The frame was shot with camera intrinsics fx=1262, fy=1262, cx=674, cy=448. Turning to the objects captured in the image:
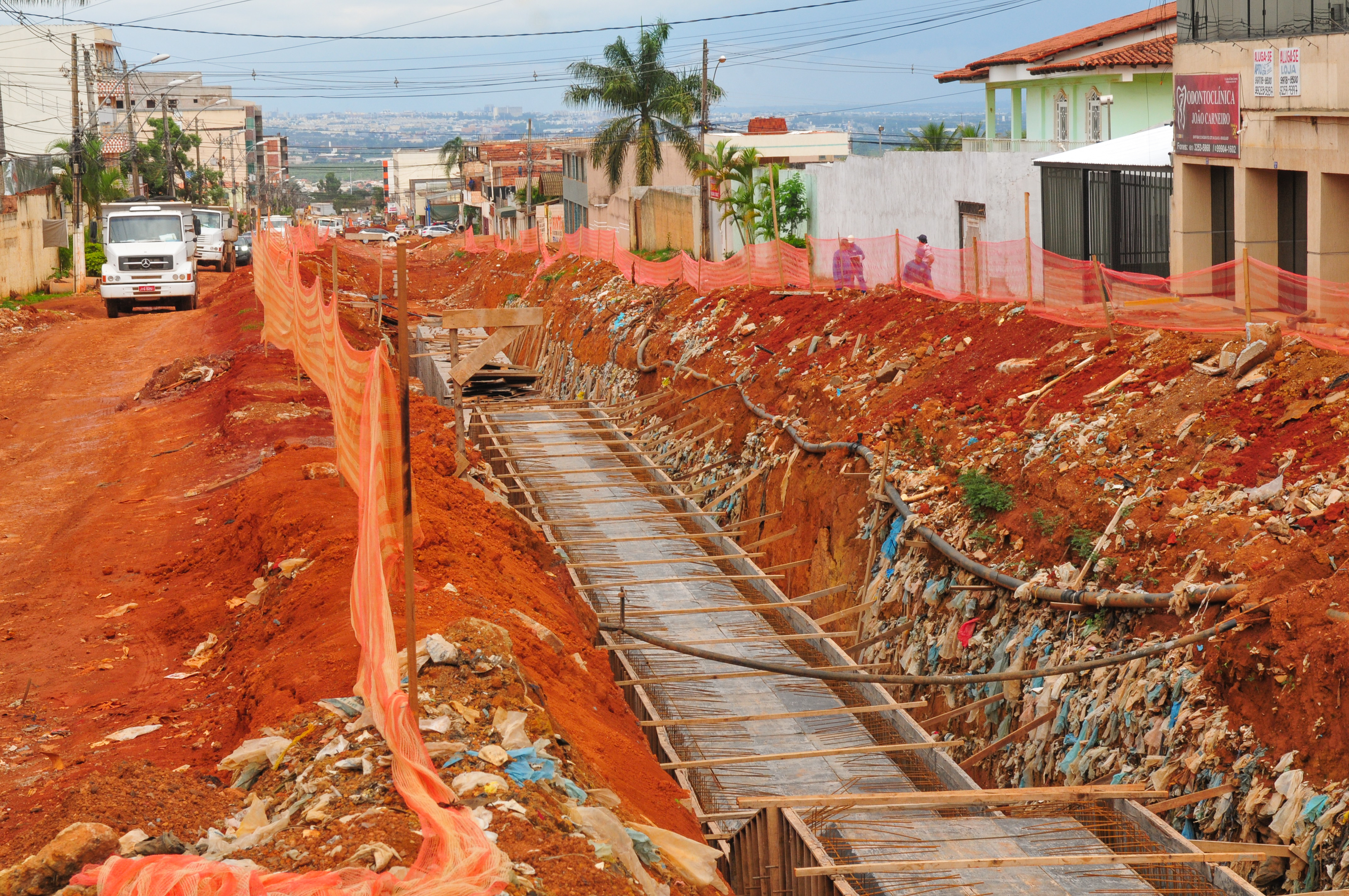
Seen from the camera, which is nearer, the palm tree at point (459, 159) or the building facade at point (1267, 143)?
the building facade at point (1267, 143)

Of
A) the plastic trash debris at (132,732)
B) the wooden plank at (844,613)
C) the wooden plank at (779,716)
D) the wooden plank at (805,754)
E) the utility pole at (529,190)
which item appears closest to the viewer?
the plastic trash debris at (132,732)

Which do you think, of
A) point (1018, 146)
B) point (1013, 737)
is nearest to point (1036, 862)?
point (1013, 737)

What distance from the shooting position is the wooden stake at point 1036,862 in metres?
8.44

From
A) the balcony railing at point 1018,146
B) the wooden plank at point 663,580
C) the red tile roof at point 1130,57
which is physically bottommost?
the wooden plank at point 663,580

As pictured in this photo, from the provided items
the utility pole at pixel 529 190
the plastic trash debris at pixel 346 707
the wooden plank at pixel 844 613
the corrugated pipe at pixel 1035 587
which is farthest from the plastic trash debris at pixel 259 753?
the utility pole at pixel 529 190

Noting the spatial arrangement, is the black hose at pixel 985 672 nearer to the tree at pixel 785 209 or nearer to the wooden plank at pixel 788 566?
the wooden plank at pixel 788 566

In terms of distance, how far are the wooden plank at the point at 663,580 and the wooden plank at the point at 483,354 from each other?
320cm

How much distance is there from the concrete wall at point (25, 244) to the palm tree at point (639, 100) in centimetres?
2115

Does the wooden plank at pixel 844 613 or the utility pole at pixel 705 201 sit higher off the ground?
the utility pole at pixel 705 201

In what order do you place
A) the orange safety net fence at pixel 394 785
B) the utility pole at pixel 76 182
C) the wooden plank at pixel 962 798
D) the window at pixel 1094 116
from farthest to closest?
the utility pole at pixel 76 182
the window at pixel 1094 116
the wooden plank at pixel 962 798
the orange safety net fence at pixel 394 785

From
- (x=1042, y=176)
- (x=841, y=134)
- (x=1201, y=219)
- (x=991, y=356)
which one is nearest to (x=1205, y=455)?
(x=991, y=356)

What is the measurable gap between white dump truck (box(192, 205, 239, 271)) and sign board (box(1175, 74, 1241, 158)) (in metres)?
41.6

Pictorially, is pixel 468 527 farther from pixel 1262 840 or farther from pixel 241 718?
pixel 1262 840

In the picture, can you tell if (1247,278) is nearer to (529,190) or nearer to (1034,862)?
(1034,862)
